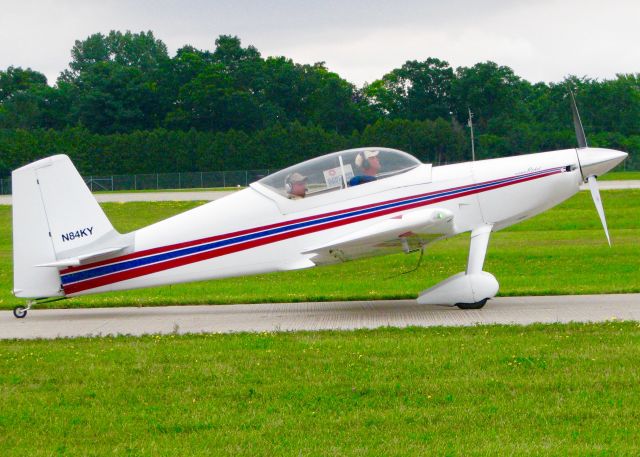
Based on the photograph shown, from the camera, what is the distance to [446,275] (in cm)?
2047

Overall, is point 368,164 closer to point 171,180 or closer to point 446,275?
point 446,275

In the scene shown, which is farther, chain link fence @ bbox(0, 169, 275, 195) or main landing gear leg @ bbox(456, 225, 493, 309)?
chain link fence @ bbox(0, 169, 275, 195)

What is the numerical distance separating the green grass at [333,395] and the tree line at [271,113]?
170 feet

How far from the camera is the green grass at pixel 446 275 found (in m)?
17.0

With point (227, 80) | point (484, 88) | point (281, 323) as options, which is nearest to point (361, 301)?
point (281, 323)

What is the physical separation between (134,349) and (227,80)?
7494 cm

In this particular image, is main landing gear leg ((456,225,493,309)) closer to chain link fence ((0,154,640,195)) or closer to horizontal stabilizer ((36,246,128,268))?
horizontal stabilizer ((36,246,128,268))

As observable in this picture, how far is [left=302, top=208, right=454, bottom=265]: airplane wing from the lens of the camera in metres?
14.1

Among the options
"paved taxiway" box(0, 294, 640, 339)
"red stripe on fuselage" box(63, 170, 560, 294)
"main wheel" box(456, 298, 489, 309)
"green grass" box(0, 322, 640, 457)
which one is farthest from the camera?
"red stripe on fuselage" box(63, 170, 560, 294)

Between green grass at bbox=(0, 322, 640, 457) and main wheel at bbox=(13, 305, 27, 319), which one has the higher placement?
green grass at bbox=(0, 322, 640, 457)

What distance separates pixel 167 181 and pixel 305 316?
57638 mm

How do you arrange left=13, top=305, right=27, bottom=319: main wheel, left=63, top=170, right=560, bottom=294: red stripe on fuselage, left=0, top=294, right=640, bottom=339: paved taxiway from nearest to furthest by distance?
left=0, top=294, right=640, bottom=339: paved taxiway
left=63, top=170, right=560, bottom=294: red stripe on fuselage
left=13, top=305, right=27, bottom=319: main wheel

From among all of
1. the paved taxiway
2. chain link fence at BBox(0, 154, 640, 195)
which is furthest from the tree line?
the paved taxiway

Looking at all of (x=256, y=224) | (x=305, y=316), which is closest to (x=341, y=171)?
(x=256, y=224)
